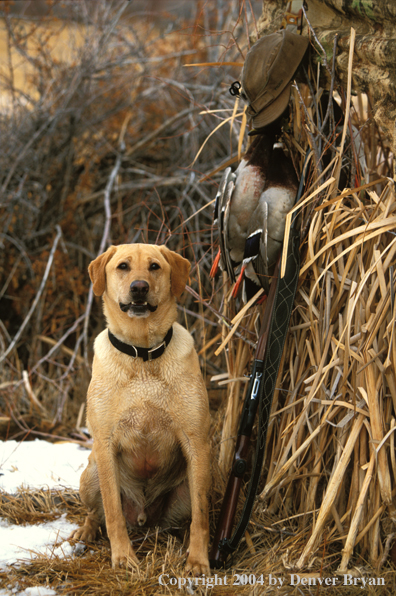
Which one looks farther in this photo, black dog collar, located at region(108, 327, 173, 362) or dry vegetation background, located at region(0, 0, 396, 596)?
black dog collar, located at region(108, 327, 173, 362)

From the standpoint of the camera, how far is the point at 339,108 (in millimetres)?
2506

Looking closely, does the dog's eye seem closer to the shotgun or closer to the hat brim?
the shotgun

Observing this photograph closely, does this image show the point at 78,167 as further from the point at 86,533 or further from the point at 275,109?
the point at 86,533

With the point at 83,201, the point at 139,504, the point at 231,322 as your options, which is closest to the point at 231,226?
the point at 231,322

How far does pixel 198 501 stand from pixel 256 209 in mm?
1274

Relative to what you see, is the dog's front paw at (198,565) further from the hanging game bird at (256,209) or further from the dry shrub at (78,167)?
the dry shrub at (78,167)

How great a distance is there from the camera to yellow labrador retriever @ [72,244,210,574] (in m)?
2.22

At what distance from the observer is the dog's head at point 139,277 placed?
2.23 m

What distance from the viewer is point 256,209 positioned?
2.32m

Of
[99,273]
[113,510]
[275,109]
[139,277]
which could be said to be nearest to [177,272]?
[139,277]

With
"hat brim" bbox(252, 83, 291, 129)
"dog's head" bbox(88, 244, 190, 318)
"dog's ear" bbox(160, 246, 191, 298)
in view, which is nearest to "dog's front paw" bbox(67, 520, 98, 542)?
"dog's head" bbox(88, 244, 190, 318)

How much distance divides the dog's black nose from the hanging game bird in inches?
17.5

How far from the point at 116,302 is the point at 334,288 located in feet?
3.19

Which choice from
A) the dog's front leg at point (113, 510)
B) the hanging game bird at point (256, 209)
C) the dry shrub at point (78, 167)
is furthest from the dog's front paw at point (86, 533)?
the dry shrub at point (78, 167)
